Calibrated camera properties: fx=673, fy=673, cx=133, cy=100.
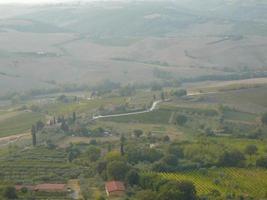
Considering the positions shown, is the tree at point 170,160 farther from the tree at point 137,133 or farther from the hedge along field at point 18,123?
the hedge along field at point 18,123

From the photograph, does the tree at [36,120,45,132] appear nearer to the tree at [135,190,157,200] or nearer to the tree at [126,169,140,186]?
the tree at [126,169,140,186]

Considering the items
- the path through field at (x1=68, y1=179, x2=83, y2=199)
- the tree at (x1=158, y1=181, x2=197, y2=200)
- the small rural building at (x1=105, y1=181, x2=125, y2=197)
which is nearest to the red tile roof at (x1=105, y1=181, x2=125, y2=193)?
the small rural building at (x1=105, y1=181, x2=125, y2=197)

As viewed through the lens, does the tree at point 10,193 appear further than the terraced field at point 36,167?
No

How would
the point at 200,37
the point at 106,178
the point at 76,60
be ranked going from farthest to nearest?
1. the point at 200,37
2. the point at 76,60
3. the point at 106,178

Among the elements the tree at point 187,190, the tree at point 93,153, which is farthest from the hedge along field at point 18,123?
the tree at point 187,190

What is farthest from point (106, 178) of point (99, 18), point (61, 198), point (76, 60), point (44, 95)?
point (99, 18)

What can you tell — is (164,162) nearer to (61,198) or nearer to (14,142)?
(61,198)
